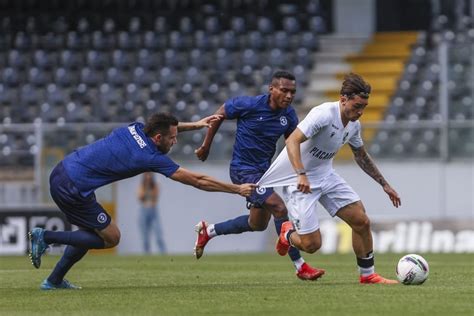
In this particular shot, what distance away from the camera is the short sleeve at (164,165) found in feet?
41.9

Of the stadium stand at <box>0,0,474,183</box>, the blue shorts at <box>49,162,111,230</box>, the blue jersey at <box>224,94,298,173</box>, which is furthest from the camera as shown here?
the stadium stand at <box>0,0,474,183</box>

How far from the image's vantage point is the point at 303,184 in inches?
498

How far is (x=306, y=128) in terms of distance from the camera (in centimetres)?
1302

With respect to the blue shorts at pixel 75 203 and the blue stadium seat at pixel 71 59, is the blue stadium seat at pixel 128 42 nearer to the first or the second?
the blue stadium seat at pixel 71 59

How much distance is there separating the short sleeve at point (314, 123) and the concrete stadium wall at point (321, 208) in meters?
12.2

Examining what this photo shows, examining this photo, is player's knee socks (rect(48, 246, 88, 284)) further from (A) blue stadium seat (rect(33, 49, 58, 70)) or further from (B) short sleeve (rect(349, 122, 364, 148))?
(A) blue stadium seat (rect(33, 49, 58, 70))

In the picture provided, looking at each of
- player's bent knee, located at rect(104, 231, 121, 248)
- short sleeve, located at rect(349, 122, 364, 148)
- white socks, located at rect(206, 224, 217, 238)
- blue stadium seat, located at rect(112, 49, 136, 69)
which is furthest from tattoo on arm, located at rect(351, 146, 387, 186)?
blue stadium seat, located at rect(112, 49, 136, 69)

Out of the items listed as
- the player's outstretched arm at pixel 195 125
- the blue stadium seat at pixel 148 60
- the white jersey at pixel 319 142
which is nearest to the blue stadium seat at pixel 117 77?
the blue stadium seat at pixel 148 60

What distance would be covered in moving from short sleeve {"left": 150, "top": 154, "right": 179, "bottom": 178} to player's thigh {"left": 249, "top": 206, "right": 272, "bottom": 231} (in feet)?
8.45

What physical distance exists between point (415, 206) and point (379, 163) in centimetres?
106

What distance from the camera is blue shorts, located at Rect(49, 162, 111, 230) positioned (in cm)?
1320

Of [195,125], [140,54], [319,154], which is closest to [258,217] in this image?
[195,125]

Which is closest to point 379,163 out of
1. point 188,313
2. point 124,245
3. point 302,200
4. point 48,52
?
point 124,245

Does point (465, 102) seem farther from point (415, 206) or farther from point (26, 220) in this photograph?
point (26, 220)
